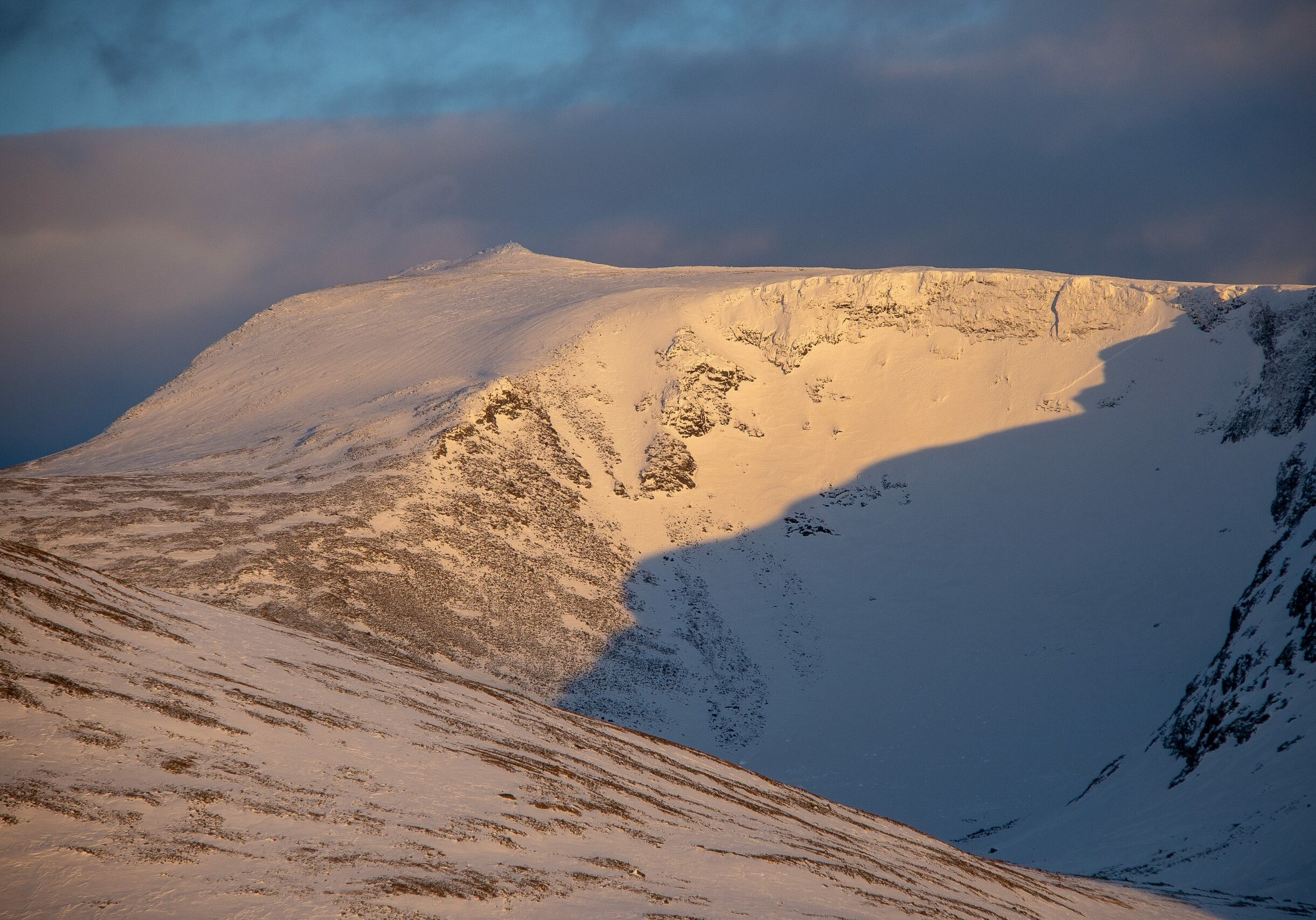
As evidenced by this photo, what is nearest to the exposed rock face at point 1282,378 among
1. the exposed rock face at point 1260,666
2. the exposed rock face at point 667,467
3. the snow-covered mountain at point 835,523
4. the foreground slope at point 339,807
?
the snow-covered mountain at point 835,523

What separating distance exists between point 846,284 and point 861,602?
30.9m

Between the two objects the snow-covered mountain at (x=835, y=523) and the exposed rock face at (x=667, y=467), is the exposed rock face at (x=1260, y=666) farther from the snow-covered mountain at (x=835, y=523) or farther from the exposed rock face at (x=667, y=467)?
the exposed rock face at (x=667, y=467)

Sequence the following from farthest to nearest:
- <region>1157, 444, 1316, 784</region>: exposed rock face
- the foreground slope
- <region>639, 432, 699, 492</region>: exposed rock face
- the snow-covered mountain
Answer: <region>639, 432, 699, 492</region>: exposed rock face → the snow-covered mountain → <region>1157, 444, 1316, 784</region>: exposed rock face → the foreground slope

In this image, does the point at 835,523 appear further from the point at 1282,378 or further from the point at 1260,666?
the point at 1282,378

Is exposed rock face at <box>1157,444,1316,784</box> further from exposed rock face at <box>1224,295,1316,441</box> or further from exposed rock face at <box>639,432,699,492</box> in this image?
exposed rock face at <box>639,432,699,492</box>

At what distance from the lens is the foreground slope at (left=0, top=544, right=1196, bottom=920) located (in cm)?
1247

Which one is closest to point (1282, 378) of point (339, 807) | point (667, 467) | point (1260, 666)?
point (1260, 666)

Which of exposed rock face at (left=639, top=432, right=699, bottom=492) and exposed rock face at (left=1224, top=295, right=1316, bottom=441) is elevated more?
exposed rock face at (left=1224, top=295, right=1316, bottom=441)

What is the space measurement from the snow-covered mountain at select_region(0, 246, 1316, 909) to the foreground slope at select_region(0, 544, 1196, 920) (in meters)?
16.3

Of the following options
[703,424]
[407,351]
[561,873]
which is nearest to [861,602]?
[703,424]

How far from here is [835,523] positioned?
225 ft

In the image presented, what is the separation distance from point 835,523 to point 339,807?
55.4 meters

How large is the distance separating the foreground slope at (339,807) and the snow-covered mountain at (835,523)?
53.5 ft

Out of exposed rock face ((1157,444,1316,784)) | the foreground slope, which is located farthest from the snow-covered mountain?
the foreground slope
